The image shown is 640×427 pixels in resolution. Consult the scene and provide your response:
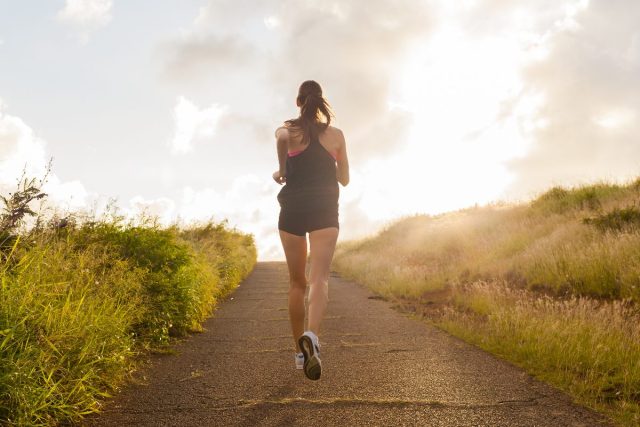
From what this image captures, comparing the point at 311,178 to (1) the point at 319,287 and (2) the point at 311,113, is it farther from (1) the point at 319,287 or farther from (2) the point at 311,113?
(1) the point at 319,287

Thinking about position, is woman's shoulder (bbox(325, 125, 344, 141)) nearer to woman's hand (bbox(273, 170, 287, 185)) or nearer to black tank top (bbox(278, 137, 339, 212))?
black tank top (bbox(278, 137, 339, 212))

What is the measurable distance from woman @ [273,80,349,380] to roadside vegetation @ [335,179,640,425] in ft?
7.91

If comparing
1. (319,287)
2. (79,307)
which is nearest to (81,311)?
(79,307)

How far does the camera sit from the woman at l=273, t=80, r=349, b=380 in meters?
3.87

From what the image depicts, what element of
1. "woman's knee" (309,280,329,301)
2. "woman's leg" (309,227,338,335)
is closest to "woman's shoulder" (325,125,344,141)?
"woman's leg" (309,227,338,335)

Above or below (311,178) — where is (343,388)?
below

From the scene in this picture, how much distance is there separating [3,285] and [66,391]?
95 cm

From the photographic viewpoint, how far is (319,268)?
394cm

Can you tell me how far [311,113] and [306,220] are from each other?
0.89m

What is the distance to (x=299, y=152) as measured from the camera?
3.90 metres

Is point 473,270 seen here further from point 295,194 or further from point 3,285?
point 3,285

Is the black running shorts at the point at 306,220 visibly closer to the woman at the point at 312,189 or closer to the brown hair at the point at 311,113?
the woman at the point at 312,189

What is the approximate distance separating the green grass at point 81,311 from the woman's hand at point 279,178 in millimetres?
1955

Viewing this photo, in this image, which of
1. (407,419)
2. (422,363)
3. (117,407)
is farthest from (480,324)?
(117,407)
